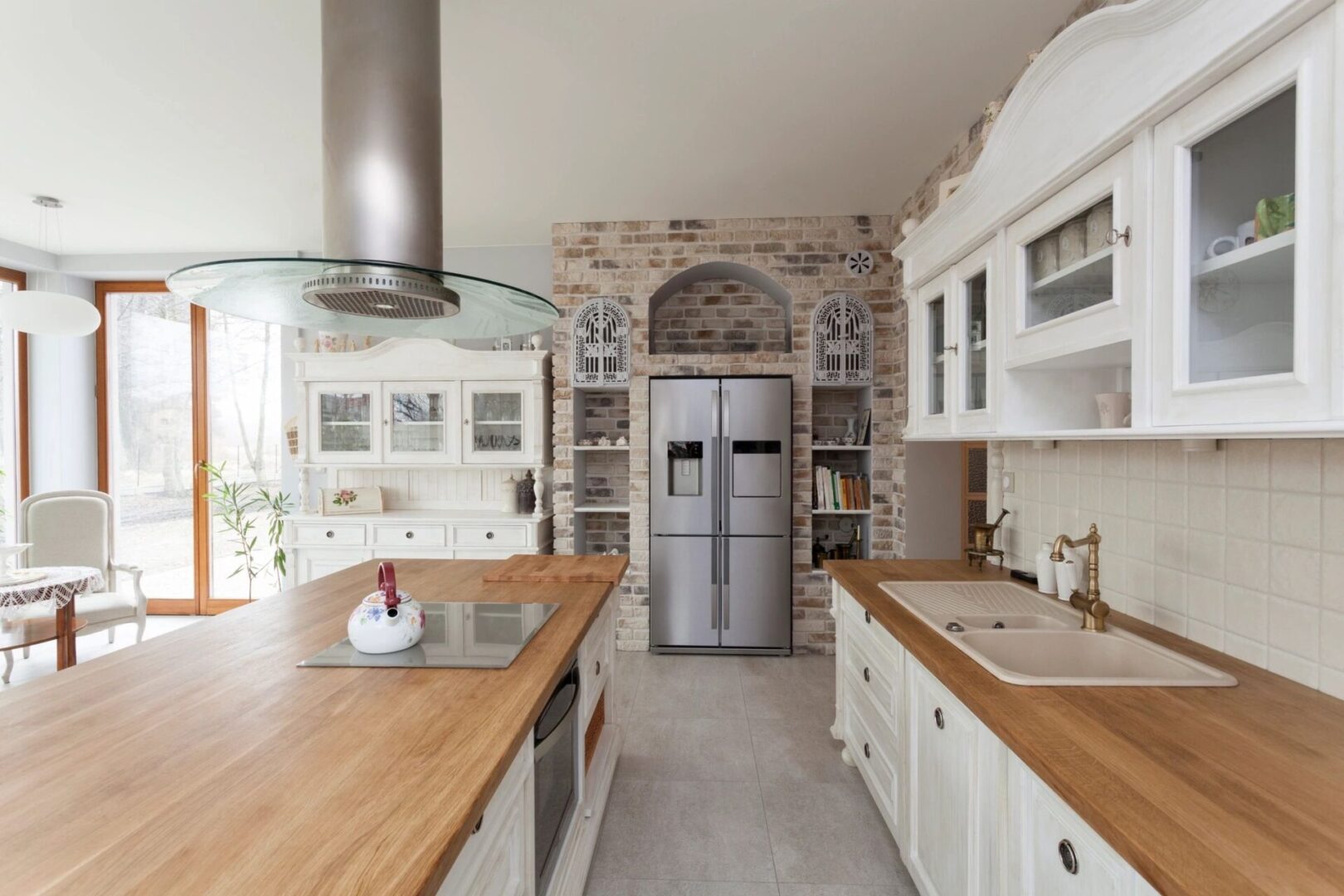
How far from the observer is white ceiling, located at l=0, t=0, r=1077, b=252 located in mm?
1991

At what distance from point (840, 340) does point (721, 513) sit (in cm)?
129

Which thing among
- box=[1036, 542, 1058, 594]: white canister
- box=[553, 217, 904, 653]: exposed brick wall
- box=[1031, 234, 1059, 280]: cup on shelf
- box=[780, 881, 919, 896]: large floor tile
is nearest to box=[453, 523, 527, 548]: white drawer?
box=[553, 217, 904, 653]: exposed brick wall

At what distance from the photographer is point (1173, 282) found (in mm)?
1059

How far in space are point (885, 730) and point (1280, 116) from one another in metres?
1.78

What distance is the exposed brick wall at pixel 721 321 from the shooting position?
160 inches

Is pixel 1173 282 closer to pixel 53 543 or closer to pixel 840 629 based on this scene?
pixel 840 629

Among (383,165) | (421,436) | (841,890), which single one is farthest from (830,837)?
(421,436)

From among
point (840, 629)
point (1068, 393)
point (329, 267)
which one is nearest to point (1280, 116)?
point (1068, 393)

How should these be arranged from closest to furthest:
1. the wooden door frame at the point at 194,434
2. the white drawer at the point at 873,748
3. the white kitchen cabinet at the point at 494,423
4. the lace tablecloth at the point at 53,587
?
the white drawer at the point at 873,748 → the lace tablecloth at the point at 53,587 → the white kitchen cabinet at the point at 494,423 → the wooden door frame at the point at 194,434

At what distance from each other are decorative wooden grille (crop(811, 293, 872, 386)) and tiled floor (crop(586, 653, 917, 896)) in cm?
182

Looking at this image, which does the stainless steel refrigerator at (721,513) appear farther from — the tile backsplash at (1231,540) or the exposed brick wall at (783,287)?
the tile backsplash at (1231,540)

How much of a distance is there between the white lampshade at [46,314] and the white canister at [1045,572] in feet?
14.3

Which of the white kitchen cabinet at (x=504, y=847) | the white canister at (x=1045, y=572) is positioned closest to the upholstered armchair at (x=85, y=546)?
the white kitchen cabinet at (x=504, y=847)

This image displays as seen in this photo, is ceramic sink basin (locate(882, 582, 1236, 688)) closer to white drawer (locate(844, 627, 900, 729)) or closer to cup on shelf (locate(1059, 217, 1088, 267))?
white drawer (locate(844, 627, 900, 729))
